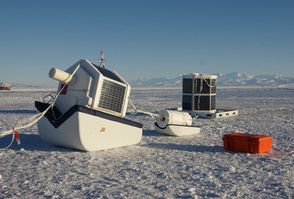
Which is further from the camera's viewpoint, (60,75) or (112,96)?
(112,96)

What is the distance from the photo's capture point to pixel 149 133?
12531mm

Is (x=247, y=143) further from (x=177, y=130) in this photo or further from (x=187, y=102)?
(x=187, y=102)

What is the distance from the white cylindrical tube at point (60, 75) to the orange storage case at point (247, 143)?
4569 mm

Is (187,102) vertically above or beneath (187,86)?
beneath

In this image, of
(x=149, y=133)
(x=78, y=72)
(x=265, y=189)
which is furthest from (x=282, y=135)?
(x=78, y=72)

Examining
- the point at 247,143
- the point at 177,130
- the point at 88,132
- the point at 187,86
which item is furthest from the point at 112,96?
the point at 187,86

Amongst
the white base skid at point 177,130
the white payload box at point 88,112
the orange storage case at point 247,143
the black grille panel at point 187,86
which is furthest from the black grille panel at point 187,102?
the orange storage case at point 247,143

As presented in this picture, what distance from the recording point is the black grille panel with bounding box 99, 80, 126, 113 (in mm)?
9102

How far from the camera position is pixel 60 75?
900cm

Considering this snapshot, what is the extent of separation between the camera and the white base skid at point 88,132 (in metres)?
8.47

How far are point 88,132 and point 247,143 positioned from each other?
4.12 meters

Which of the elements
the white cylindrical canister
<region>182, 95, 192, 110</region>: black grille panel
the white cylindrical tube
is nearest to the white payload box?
the white cylindrical tube

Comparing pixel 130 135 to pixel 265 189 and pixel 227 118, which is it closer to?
pixel 265 189

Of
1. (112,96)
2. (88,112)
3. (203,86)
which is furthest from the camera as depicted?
(203,86)
